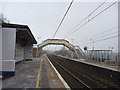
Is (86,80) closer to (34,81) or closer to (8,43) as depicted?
(34,81)

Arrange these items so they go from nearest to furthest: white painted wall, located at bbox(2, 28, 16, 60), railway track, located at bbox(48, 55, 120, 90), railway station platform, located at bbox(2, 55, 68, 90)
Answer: railway station platform, located at bbox(2, 55, 68, 90) < railway track, located at bbox(48, 55, 120, 90) < white painted wall, located at bbox(2, 28, 16, 60)

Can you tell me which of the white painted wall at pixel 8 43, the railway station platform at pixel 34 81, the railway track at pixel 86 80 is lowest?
the railway track at pixel 86 80

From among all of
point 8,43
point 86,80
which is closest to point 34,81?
point 8,43

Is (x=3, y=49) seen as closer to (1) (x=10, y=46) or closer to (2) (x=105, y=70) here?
(1) (x=10, y=46)

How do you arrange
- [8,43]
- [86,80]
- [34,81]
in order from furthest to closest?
[86,80] < [8,43] < [34,81]

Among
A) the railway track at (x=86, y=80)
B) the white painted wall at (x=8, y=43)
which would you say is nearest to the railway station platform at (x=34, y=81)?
the railway track at (x=86, y=80)

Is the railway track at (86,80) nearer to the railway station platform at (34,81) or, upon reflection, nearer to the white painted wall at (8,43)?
the railway station platform at (34,81)

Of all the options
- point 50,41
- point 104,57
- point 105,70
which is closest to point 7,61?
point 105,70

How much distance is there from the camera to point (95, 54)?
43.3 m

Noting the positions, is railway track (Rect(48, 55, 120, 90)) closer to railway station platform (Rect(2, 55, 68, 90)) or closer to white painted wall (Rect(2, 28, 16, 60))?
railway station platform (Rect(2, 55, 68, 90))

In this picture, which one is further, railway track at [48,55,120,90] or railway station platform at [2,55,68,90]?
railway track at [48,55,120,90]

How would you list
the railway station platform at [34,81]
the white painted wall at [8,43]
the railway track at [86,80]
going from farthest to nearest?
the white painted wall at [8,43] < the railway track at [86,80] < the railway station platform at [34,81]

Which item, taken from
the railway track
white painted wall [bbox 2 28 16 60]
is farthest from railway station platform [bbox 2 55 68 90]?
white painted wall [bbox 2 28 16 60]

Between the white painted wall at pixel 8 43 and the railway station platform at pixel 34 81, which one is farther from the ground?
the white painted wall at pixel 8 43
